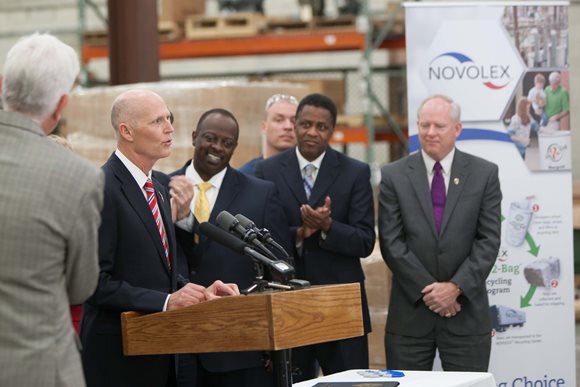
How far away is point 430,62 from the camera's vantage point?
6035mm

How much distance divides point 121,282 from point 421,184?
6.82 feet

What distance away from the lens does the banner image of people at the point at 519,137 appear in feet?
19.8

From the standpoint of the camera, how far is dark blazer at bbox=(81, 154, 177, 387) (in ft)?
12.3

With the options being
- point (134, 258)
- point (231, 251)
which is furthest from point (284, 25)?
point (134, 258)

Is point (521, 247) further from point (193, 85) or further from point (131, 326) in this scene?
point (131, 326)

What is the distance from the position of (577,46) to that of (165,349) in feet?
33.2

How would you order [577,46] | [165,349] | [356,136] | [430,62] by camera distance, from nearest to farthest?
[165,349]
[430,62]
[356,136]
[577,46]

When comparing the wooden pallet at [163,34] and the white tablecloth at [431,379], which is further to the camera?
the wooden pallet at [163,34]

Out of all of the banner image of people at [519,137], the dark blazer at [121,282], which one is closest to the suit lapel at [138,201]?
the dark blazer at [121,282]

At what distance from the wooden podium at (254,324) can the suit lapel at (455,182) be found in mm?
1727

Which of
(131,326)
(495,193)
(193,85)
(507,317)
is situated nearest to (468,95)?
(495,193)

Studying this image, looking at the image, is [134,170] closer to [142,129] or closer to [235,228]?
[142,129]

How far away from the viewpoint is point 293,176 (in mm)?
5324

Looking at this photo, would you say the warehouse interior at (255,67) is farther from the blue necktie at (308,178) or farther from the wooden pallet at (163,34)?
the blue necktie at (308,178)
